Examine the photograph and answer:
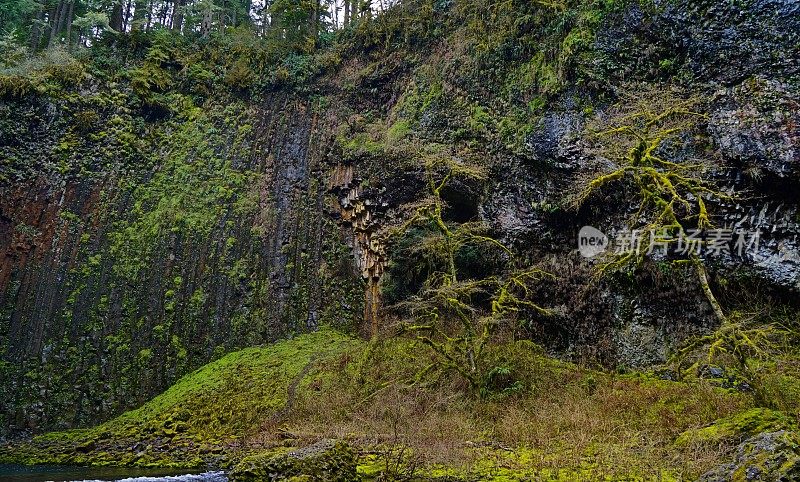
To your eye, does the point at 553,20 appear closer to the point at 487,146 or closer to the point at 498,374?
the point at 487,146

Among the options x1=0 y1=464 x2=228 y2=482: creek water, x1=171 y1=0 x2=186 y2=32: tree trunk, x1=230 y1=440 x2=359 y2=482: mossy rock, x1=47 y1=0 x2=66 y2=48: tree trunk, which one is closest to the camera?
x1=230 y1=440 x2=359 y2=482: mossy rock

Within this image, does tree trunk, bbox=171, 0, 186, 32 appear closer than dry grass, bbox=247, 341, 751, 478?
No

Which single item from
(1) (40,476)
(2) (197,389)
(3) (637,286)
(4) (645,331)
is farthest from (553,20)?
(1) (40,476)

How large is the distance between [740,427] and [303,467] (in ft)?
19.4

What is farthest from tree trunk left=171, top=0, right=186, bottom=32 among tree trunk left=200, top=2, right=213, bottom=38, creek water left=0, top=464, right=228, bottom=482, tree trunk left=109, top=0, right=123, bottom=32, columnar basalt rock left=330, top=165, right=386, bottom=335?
creek water left=0, top=464, right=228, bottom=482

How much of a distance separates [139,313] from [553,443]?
44.9ft

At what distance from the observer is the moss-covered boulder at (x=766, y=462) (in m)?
4.88

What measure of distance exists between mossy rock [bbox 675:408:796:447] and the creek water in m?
6.81

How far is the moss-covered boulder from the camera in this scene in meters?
4.88

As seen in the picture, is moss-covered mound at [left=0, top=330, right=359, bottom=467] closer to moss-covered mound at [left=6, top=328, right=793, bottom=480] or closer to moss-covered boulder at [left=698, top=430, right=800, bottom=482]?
moss-covered mound at [left=6, top=328, right=793, bottom=480]

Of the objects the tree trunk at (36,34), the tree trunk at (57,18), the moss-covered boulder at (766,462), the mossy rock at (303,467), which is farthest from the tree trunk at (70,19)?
the moss-covered boulder at (766,462)

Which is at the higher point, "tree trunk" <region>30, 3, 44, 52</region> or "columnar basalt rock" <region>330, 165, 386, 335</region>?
"tree trunk" <region>30, 3, 44, 52</region>

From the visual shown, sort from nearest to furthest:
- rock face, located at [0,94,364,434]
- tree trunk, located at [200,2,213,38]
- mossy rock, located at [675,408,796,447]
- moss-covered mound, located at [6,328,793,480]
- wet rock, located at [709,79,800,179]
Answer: mossy rock, located at [675,408,796,447]
moss-covered mound, located at [6,328,793,480]
wet rock, located at [709,79,800,179]
rock face, located at [0,94,364,434]
tree trunk, located at [200,2,213,38]

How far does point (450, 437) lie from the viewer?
10102 mm
